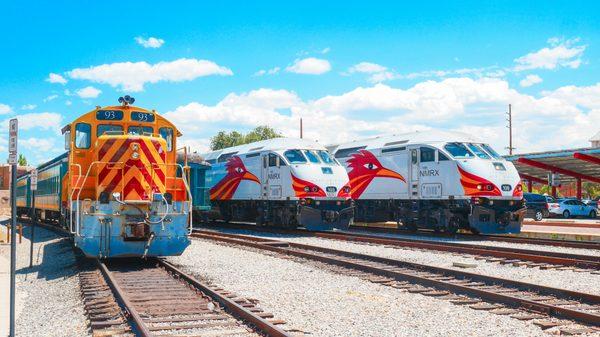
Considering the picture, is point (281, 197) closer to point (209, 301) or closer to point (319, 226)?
point (319, 226)

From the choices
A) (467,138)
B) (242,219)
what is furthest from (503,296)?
(242,219)

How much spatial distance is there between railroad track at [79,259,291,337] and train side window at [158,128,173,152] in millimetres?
3198

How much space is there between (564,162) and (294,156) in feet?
77.8

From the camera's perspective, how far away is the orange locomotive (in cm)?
1052

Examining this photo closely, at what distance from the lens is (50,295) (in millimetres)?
8883

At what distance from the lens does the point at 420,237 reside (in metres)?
18.6

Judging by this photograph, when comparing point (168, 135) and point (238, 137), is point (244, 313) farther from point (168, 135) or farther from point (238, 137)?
point (238, 137)

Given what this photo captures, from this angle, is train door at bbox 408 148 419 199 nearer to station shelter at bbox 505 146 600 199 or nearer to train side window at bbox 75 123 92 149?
train side window at bbox 75 123 92 149

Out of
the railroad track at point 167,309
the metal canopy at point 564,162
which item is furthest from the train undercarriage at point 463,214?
the metal canopy at point 564,162

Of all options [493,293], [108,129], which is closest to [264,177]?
[108,129]

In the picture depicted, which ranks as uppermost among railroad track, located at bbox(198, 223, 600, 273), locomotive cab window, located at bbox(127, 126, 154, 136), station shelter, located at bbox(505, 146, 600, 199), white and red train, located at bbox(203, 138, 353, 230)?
station shelter, located at bbox(505, 146, 600, 199)

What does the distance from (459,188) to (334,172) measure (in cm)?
418

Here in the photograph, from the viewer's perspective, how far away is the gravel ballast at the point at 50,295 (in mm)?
6711

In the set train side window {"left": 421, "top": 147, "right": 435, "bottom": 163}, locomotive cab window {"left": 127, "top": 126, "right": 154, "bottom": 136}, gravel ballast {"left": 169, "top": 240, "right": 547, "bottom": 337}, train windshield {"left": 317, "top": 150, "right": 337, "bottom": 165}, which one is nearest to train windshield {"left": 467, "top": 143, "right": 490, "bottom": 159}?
train side window {"left": 421, "top": 147, "right": 435, "bottom": 163}
